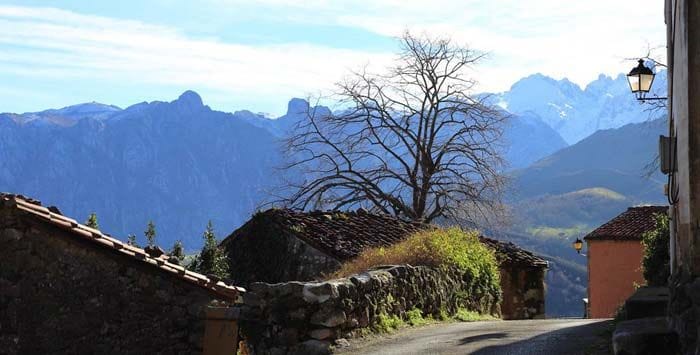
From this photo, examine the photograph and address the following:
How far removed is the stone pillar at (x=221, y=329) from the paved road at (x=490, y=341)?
5.48 ft

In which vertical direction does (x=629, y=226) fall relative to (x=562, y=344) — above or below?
above

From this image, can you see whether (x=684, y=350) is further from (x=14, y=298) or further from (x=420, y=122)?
(x=420, y=122)

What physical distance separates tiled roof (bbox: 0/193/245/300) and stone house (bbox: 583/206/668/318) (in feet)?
112

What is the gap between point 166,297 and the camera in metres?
12.3

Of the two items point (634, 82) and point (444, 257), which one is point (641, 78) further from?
point (444, 257)

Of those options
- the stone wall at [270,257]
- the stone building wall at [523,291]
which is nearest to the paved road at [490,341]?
the stone wall at [270,257]

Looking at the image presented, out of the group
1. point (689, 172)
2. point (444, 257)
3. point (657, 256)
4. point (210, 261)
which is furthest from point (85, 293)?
point (657, 256)

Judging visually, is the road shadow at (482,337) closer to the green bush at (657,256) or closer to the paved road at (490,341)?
the paved road at (490,341)

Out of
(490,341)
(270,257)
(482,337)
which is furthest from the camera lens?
(270,257)

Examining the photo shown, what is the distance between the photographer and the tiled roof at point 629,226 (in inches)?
1742

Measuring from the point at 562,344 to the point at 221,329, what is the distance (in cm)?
446

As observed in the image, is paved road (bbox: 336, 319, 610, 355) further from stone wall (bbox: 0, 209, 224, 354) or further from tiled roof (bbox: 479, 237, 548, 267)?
tiled roof (bbox: 479, 237, 548, 267)

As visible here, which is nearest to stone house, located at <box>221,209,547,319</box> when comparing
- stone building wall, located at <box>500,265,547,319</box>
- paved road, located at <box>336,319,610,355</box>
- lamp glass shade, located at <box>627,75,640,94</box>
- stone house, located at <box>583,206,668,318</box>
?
stone building wall, located at <box>500,265,547,319</box>

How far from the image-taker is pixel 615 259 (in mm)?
45125
